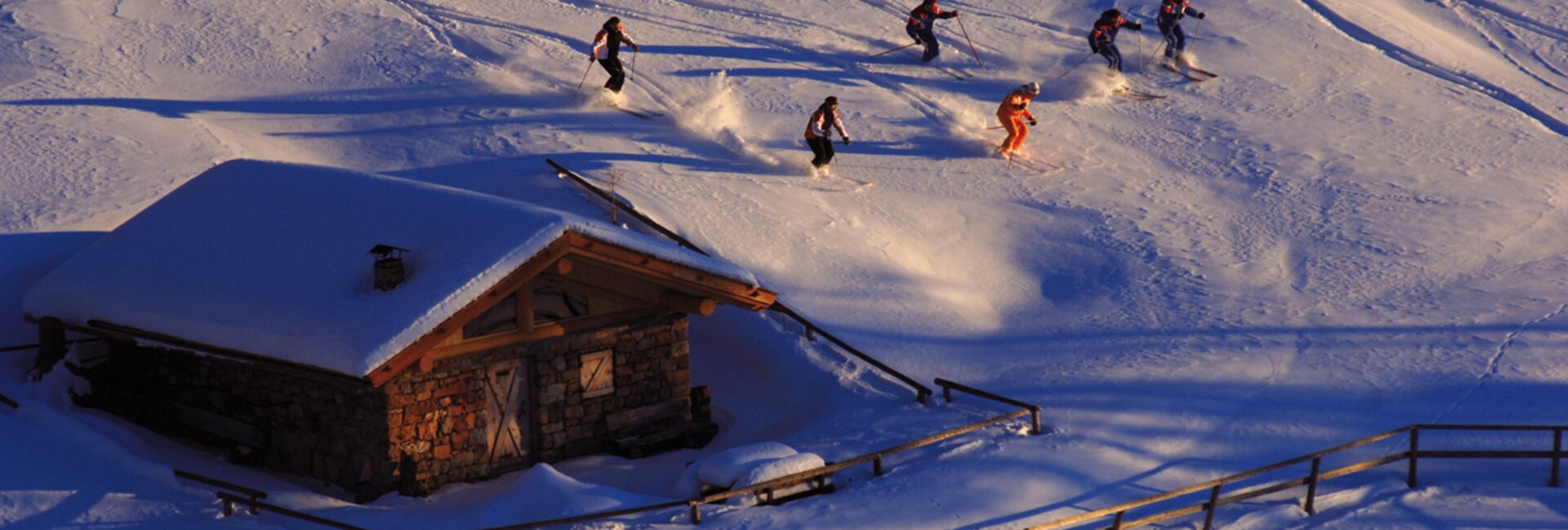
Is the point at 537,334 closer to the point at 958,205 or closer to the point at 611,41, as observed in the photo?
the point at 958,205

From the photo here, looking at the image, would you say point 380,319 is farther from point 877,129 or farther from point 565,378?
point 877,129

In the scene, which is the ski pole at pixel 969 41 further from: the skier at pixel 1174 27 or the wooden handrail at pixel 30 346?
the wooden handrail at pixel 30 346

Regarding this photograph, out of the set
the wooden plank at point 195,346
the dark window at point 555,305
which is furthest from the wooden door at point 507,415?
the wooden plank at point 195,346

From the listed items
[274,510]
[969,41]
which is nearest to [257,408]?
[274,510]

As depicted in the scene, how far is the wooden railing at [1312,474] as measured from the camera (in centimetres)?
1550

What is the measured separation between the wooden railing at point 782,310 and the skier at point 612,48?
253 centimetres

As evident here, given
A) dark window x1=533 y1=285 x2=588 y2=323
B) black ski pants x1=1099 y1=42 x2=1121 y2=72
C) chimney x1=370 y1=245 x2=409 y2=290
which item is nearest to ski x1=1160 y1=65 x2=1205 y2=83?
black ski pants x1=1099 y1=42 x2=1121 y2=72

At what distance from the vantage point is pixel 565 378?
17250mm

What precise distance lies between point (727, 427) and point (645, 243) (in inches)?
120

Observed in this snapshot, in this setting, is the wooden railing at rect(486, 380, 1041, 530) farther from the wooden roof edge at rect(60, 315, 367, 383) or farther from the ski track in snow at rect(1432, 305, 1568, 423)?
the ski track in snow at rect(1432, 305, 1568, 423)

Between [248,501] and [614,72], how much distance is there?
40.4ft

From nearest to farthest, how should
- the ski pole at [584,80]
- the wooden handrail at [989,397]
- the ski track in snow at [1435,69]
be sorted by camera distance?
1. the wooden handrail at [989,397]
2. the ski pole at [584,80]
3. the ski track in snow at [1435,69]

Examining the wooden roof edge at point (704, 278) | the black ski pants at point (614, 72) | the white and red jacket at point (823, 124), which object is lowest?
the wooden roof edge at point (704, 278)

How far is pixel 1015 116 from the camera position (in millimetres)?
25422
